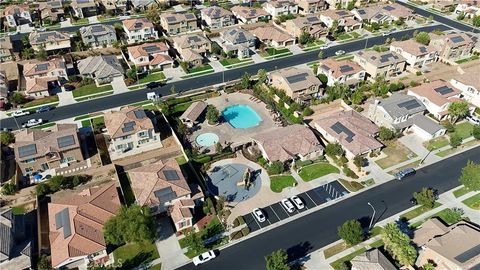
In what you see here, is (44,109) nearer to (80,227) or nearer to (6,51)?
(6,51)

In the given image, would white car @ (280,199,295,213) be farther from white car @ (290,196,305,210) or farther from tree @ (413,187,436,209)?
tree @ (413,187,436,209)

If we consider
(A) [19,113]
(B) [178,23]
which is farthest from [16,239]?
(B) [178,23]

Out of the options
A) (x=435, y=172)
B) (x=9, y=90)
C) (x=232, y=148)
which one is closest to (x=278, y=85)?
(x=232, y=148)

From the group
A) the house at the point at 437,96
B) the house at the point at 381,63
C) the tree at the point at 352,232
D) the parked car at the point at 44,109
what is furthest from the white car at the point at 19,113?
the house at the point at 437,96

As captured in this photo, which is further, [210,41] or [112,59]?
[210,41]

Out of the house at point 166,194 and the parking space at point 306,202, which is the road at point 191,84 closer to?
the house at point 166,194

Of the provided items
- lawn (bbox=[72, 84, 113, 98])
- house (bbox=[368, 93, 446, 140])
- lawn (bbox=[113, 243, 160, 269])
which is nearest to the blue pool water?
house (bbox=[368, 93, 446, 140])

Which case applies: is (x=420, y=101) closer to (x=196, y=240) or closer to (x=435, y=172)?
(x=435, y=172)
